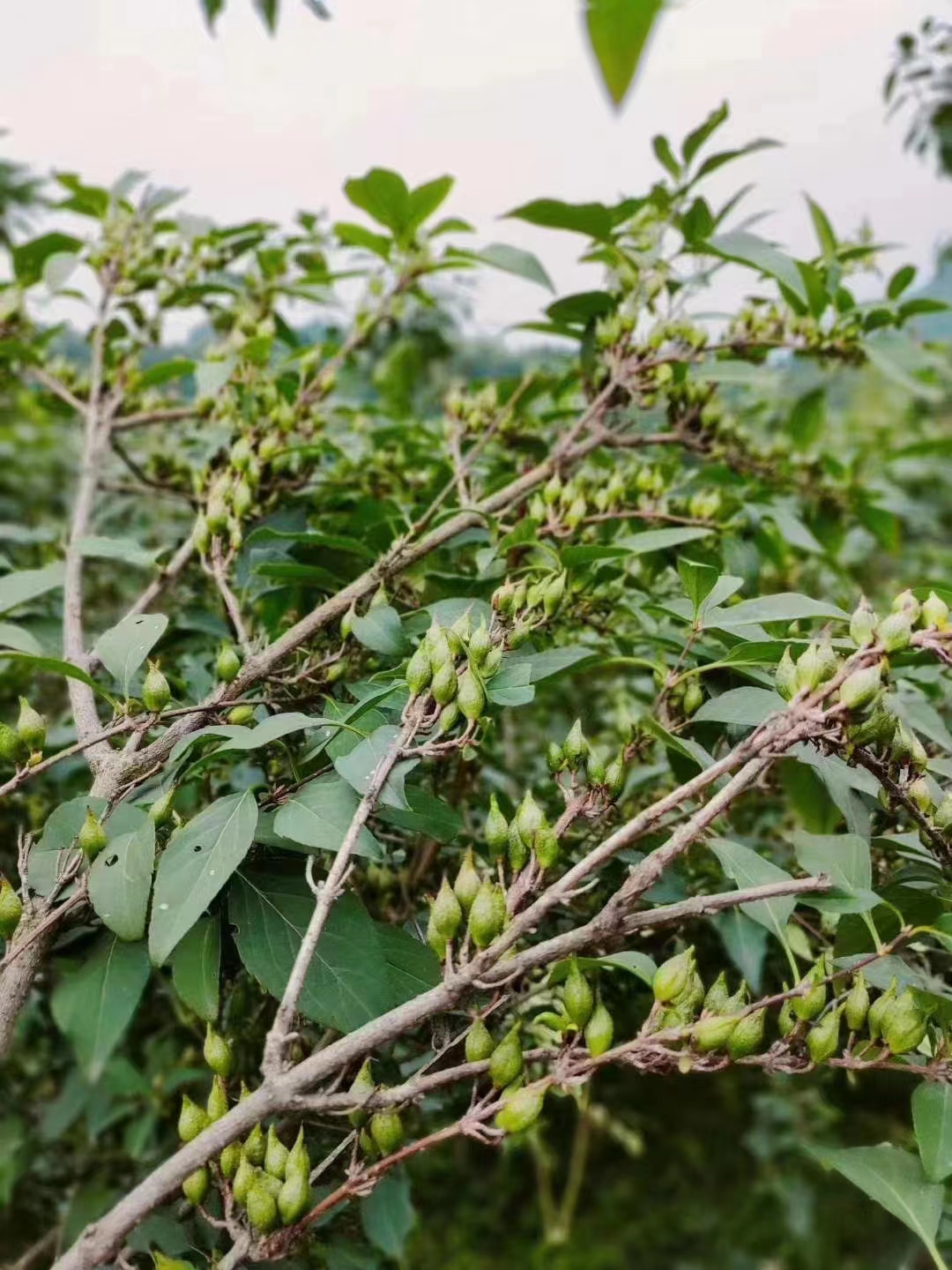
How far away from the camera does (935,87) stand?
1982 mm

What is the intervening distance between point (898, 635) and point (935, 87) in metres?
2.05

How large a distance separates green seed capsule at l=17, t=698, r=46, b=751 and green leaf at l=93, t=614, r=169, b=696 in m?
0.05

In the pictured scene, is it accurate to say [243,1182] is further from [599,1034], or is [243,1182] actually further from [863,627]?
[863,627]

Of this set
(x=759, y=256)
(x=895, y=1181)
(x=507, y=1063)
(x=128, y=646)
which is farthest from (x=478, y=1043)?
(x=759, y=256)

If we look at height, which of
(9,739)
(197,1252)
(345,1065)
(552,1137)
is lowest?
(552,1137)

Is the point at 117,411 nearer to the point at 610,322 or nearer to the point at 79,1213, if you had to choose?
the point at 610,322

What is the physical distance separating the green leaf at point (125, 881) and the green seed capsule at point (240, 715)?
10 cm

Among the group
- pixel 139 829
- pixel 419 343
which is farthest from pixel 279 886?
pixel 419 343

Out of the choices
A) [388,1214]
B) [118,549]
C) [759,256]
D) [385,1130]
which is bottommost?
[388,1214]

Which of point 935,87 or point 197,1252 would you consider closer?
point 197,1252

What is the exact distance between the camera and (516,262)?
827mm

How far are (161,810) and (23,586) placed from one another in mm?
269

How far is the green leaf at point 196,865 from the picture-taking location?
1.46 feet

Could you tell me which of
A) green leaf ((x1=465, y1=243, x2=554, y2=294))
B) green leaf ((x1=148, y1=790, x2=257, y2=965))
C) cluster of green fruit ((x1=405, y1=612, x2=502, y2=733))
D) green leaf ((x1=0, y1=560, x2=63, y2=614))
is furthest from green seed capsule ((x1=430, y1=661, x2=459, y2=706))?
green leaf ((x1=465, y1=243, x2=554, y2=294))
